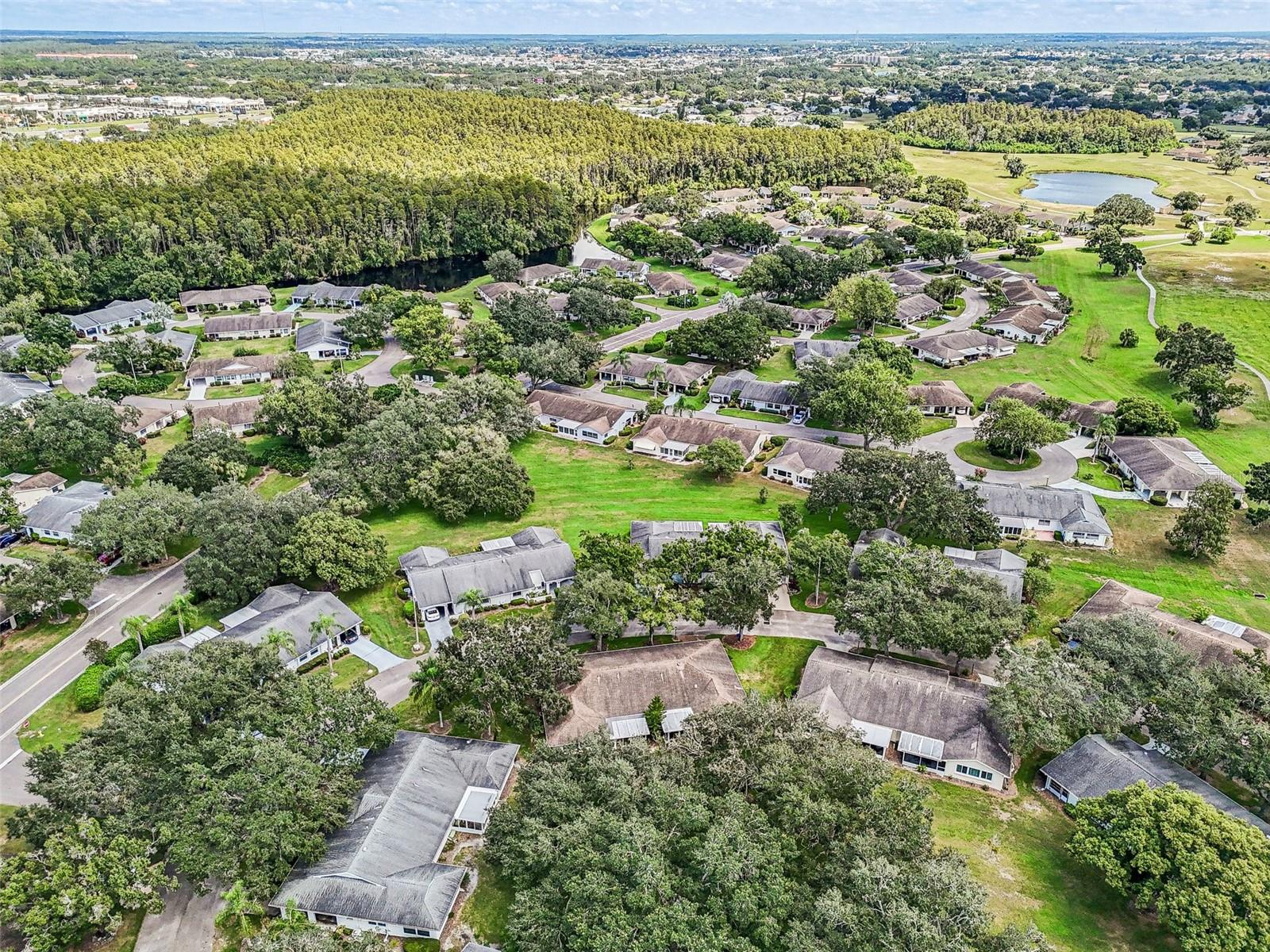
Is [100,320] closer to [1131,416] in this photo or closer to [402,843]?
[402,843]

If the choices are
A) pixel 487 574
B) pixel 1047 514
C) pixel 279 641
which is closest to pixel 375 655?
pixel 279 641

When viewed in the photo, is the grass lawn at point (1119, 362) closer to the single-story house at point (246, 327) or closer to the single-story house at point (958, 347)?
the single-story house at point (958, 347)

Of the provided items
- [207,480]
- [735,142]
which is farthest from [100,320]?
A: [735,142]

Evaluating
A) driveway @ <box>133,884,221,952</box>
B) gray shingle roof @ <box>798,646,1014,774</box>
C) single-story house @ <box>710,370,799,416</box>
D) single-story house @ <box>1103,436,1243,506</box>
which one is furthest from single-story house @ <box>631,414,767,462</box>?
driveway @ <box>133,884,221,952</box>

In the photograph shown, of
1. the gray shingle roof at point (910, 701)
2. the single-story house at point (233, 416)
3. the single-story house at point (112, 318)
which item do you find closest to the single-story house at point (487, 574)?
the gray shingle roof at point (910, 701)

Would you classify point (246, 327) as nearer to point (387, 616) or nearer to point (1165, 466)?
point (387, 616)

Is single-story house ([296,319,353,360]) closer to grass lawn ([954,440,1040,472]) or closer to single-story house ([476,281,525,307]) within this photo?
single-story house ([476,281,525,307])

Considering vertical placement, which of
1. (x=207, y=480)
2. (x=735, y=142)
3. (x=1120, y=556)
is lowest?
(x=1120, y=556)
